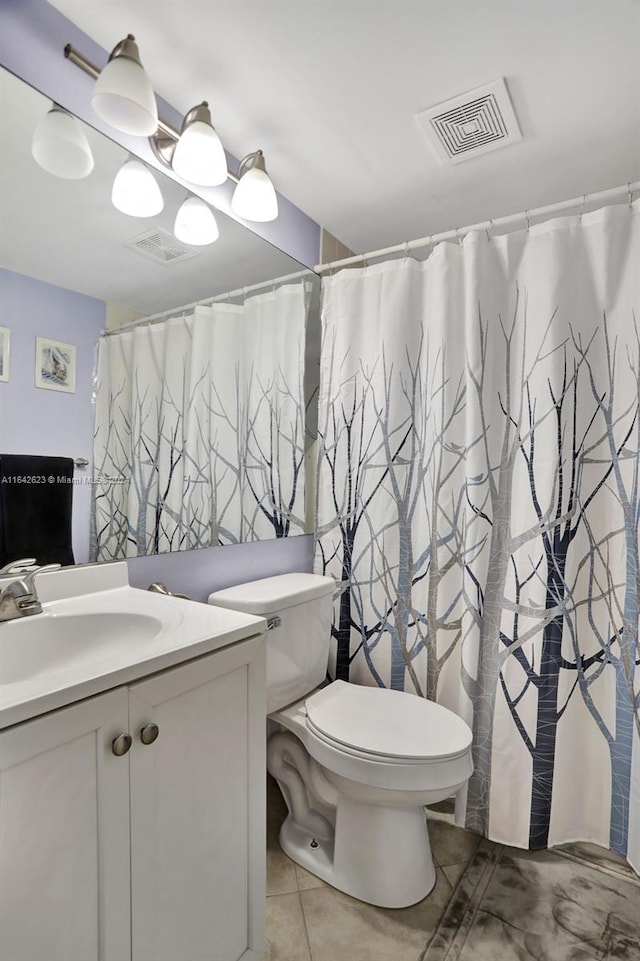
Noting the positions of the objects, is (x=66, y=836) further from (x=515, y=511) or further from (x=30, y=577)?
(x=515, y=511)

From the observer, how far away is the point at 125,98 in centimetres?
109

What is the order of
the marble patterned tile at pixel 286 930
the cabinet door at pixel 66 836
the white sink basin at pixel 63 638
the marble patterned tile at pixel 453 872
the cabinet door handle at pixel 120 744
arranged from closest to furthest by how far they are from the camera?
1. the cabinet door at pixel 66 836
2. the cabinet door handle at pixel 120 744
3. the white sink basin at pixel 63 638
4. the marble patterned tile at pixel 286 930
5. the marble patterned tile at pixel 453 872

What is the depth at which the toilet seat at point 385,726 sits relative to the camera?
1.25 meters

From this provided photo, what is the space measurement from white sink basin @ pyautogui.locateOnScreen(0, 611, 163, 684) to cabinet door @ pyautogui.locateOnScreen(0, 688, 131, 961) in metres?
0.27

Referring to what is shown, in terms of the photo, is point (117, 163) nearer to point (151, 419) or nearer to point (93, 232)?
point (93, 232)

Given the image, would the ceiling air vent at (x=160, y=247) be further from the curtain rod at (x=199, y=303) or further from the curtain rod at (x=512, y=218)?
the curtain rod at (x=512, y=218)

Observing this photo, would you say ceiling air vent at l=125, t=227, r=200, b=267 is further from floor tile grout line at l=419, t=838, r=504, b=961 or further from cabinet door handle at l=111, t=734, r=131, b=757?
floor tile grout line at l=419, t=838, r=504, b=961

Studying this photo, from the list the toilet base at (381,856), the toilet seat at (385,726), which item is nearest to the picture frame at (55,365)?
the toilet seat at (385,726)

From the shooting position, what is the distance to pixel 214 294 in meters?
1.58

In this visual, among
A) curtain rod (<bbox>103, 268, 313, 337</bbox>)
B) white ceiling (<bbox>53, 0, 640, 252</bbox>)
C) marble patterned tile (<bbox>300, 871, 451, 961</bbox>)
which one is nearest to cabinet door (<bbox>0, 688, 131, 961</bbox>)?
marble patterned tile (<bbox>300, 871, 451, 961</bbox>)

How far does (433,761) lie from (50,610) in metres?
0.99

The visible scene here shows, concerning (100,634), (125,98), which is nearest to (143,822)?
(100,634)

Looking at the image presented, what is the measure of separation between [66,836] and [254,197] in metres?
1.58

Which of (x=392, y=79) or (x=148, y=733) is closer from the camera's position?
(x=148, y=733)
